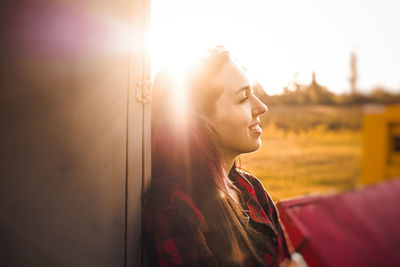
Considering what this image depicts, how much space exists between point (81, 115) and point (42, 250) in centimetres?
42

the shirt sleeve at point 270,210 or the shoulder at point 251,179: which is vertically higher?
the shoulder at point 251,179

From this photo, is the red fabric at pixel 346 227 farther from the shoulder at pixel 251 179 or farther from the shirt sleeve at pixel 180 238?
the shirt sleeve at pixel 180 238

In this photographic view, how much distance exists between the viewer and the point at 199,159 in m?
1.06

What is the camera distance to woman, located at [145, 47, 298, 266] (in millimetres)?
941

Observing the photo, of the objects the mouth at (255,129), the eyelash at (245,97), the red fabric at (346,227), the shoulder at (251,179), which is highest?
the eyelash at (245,97)

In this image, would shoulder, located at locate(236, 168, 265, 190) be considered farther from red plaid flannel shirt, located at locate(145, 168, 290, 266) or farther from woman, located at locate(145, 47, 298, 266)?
red plaid flannel shirt, located at locate(145, 168, 290, 266)

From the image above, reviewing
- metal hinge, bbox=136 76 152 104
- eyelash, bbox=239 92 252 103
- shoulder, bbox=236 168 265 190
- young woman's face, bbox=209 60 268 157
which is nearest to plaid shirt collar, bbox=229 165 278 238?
shoulder, bbox=236 168 265 190

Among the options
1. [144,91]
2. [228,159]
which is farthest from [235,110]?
[144,91]

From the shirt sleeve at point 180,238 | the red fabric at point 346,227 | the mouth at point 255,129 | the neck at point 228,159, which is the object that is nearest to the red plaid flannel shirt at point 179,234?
the shirt sleeve at point 180,238

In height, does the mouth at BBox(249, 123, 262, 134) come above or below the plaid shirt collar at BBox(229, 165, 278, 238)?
above

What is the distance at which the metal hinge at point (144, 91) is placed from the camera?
1.04 meters

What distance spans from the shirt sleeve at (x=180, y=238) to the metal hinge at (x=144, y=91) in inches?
16.5

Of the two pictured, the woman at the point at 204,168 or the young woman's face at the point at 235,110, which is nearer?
the woman at the point at 204,168

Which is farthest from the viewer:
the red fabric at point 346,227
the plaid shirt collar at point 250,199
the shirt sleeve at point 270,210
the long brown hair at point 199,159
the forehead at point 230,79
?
the red fabric at point 346,227
